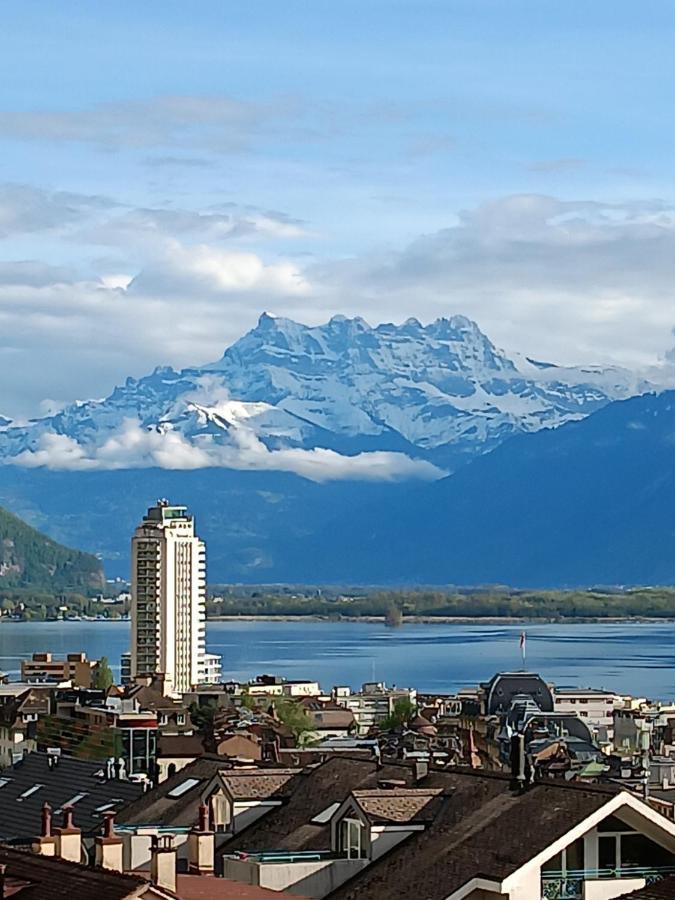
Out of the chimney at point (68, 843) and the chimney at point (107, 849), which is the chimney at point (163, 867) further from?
the chimney at point (68, 843)

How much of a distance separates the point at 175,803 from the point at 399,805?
4.21m

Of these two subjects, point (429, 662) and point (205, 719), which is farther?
point (429, 662)

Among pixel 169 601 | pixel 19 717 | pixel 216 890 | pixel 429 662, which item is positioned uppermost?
pixel 169 601

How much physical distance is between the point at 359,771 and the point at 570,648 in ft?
581

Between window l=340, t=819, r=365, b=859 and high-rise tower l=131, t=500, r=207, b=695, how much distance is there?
106 m

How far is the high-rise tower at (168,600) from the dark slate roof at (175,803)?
101 meters

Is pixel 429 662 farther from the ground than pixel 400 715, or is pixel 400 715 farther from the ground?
pixel 429 662

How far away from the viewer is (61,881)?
11.5 m

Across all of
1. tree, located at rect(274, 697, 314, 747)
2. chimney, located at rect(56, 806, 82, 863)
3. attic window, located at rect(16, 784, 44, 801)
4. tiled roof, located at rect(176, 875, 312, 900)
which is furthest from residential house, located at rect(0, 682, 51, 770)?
tiled roof, located at rect(176, 875, 312, 900)

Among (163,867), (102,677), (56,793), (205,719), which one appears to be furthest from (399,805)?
(102,677)

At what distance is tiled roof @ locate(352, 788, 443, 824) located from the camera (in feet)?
52.3

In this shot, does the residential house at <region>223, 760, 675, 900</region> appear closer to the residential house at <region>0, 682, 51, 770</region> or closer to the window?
the window

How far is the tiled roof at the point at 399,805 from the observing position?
1595cm

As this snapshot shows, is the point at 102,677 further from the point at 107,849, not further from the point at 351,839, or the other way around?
the point at 107,849
